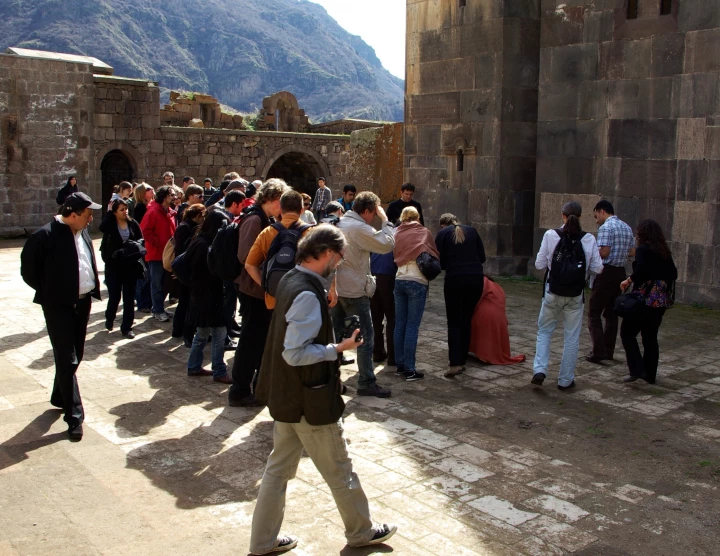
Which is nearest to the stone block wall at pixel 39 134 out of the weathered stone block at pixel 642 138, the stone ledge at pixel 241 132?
the stone ledge at pixel 241 132

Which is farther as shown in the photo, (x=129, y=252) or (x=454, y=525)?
(x=129, y=252)

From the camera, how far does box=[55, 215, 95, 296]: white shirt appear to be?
5.94 metres

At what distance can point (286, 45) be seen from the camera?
152m

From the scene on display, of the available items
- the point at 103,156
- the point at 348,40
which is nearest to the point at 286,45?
the point at 348,40

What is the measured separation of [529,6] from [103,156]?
11973 millimetres

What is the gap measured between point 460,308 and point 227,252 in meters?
2.28

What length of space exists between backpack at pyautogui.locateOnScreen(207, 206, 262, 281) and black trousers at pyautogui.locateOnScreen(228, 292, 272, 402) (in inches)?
11.0

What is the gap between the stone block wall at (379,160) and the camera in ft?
52.7

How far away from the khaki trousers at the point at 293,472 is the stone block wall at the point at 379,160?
40.0ft

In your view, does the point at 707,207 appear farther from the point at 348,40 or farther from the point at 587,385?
the point at 348,40

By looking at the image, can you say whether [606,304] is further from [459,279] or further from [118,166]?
[118,166]

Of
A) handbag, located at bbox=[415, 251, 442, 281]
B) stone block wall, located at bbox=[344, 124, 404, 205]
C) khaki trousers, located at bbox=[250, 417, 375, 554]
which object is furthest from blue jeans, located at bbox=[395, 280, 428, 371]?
stone block wall, located at bbox=[344, 124, 404, 205]

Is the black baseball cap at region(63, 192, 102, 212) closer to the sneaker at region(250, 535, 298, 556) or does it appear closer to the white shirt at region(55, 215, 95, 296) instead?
the white shirt at region(55, 215, 95, 296)

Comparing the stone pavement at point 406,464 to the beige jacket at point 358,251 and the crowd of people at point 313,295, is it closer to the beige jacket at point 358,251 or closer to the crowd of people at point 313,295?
the crowd of people at point 313,295
